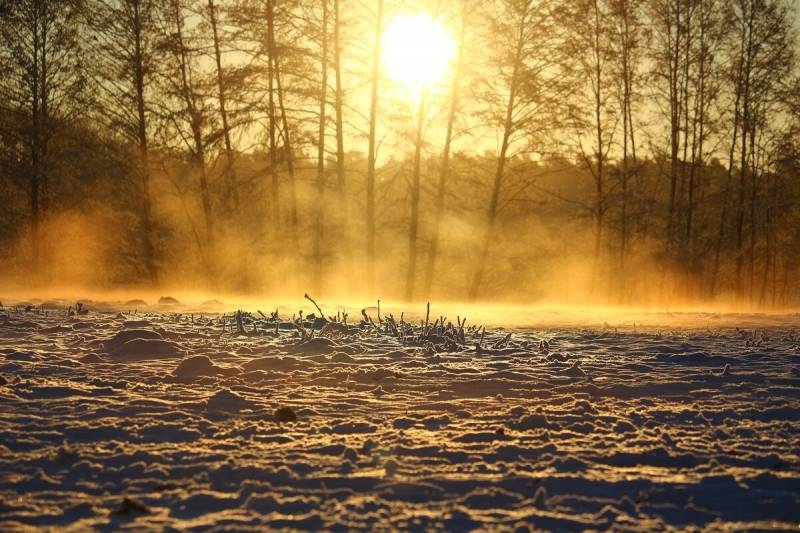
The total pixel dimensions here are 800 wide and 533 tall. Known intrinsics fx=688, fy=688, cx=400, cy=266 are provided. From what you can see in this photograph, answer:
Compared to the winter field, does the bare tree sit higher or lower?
higher

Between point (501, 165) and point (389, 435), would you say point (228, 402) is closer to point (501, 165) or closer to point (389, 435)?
point (389, 435)

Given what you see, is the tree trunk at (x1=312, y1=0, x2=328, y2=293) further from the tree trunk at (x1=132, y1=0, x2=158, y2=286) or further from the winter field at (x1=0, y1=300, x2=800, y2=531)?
the winter field at (x1=0, y1=300, x2=800, y2=531)

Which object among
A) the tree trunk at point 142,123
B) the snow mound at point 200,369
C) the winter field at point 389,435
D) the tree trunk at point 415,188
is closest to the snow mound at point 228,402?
the winter field at point 389,435

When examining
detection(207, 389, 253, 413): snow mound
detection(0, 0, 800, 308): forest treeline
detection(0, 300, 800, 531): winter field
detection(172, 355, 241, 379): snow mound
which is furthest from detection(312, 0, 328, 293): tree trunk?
detection(207, 389, 253, 413): snow mound

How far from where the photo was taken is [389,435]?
387 centimetres

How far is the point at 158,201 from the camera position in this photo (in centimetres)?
2097

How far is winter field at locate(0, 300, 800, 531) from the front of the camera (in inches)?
111

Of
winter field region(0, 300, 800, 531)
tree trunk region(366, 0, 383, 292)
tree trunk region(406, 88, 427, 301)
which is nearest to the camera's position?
winter field region(0, 300, 800, 531)

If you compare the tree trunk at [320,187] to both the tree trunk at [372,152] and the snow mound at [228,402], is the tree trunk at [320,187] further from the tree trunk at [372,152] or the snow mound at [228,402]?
the snow mound at [228,402]

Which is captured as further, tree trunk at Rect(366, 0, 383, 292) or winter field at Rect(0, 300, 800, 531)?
tree trunk at Rect(366, 0, 383, 292)

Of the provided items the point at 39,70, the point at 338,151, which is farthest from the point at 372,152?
the point at 39,70

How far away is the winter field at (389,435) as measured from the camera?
2.83m

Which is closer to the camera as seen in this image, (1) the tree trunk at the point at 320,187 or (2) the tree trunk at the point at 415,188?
(1) the tree trunk at the point at 320,187

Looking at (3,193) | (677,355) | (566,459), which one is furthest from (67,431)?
(3,193)
